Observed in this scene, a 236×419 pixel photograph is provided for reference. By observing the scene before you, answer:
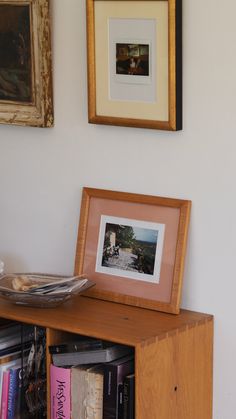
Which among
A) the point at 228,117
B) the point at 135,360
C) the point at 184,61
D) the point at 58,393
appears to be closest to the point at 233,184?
the point at 228,117

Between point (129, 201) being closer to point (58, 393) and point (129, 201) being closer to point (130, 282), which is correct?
point (130, 282)

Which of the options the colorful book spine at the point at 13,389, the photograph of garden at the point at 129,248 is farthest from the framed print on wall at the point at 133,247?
the colorful book spine at the point at 13,389

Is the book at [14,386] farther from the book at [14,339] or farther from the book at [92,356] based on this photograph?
the book at [92,356]

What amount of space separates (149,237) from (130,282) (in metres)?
0.14

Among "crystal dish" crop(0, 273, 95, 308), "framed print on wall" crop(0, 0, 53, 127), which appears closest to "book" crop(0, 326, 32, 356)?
"crystal dish" crop(0, 273, 95, 308)

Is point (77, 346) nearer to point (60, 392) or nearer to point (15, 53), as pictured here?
point (60, 392)

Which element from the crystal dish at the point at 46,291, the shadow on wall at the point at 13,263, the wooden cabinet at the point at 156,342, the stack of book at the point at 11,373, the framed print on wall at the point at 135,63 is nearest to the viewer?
the wooden cabinet at the point at 156,342

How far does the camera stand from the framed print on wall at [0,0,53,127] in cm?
267

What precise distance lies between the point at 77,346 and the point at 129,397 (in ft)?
0.62

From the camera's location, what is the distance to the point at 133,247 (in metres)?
2.56

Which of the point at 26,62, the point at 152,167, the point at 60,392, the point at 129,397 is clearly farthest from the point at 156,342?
the point at 26,62

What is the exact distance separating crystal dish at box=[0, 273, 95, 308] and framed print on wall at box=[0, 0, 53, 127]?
18.0 inches

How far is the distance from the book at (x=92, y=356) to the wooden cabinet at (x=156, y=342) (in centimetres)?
5

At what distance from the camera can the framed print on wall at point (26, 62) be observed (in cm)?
267
